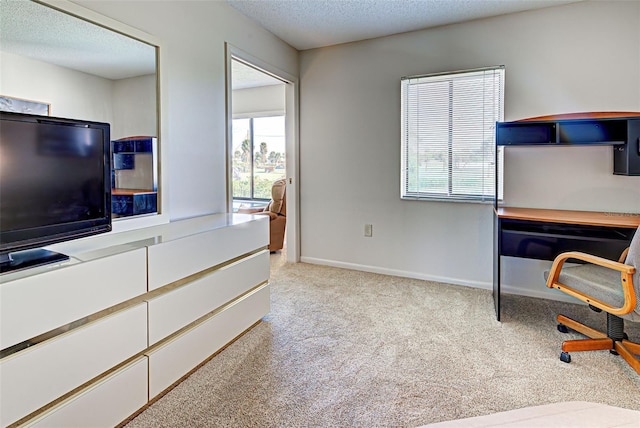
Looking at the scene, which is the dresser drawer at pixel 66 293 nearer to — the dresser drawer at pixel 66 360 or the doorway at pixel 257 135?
the dresser drawer at pixel 66 360

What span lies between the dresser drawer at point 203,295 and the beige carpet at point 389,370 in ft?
1.04

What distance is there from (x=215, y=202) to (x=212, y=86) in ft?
2.96

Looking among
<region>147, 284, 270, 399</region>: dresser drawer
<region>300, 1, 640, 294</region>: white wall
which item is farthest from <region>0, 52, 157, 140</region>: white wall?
<region>300, 1, 640, 294</region>: white wall

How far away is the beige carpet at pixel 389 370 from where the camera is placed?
1691mm

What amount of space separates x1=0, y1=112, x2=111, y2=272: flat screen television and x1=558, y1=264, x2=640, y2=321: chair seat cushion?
8.42 ft

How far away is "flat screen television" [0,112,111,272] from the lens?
132 cm

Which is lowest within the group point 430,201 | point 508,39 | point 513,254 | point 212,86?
point 513,254

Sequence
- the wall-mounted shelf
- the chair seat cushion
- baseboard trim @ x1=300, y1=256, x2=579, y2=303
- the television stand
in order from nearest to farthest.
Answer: the television stand, the chair seat cushion, the wall-mounted shelf, baseboard trim @ x1=300, y1=256, x2=579, y2=303

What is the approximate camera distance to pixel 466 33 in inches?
130

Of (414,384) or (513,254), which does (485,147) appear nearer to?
(513,254)

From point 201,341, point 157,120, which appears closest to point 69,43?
point 157,120

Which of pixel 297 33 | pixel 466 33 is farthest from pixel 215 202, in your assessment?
pixel 466 33

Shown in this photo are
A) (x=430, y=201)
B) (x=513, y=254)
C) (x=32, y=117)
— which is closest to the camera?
(x=32, y=117)

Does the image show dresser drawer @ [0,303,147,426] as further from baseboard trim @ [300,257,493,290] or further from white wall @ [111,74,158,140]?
Result: baseboard trim @ [300,257,493,290]
